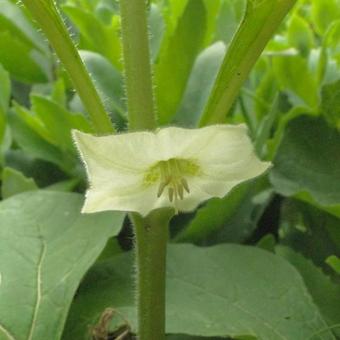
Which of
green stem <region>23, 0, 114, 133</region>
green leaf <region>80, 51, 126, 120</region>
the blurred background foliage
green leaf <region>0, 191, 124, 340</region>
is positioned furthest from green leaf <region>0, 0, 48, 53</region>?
green stem <region>23, 0, 114, 133</region>

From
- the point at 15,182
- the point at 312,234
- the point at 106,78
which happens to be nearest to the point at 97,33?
the point at 106,78

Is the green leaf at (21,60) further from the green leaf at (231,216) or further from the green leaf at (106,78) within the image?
the green leaf at (231,216)

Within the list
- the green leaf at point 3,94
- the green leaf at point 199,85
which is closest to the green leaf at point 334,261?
the green leaf at point 199,85

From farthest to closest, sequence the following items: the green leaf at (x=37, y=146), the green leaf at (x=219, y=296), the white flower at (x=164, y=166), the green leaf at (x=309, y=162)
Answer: the green leaf at (x=37, y=146) < the green leaf at (x=309, y=162) < the green leaf at (x=219, y=296) < the white flower at (x=164, y=166)

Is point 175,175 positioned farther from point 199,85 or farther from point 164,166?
point 199,85

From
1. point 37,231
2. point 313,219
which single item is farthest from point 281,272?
point 37,231

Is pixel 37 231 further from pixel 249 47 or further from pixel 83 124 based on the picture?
pixel 249 47
